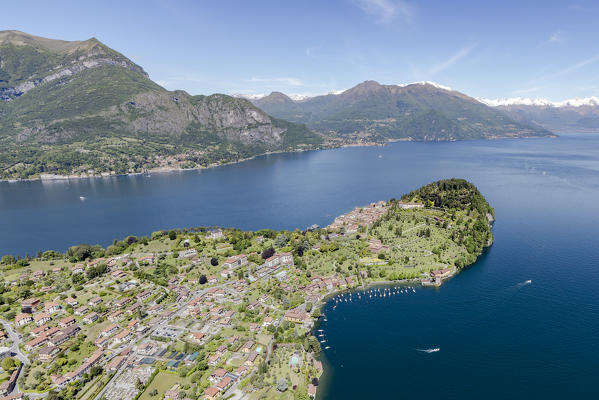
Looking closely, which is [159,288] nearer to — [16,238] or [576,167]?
[16,238]

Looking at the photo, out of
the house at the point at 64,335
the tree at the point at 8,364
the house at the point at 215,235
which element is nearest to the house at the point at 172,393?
the house at the point at 64,335

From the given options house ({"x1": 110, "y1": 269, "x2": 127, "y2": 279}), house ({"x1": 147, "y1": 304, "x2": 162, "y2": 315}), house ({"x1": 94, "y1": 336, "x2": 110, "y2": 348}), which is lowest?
A: house ({"x1": 94, "y1": 336, "x2": 110, "y2": 348})

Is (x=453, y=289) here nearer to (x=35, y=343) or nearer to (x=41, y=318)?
(x=35, y=343)

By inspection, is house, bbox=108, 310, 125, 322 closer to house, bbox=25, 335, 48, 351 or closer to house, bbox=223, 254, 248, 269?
house, bbox=25, 335, 48, 351

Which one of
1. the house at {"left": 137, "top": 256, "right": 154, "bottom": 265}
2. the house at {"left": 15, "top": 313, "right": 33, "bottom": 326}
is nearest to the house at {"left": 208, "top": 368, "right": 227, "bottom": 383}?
the house at {"left": 15, "top": 313, "right": 33, "bottom": 326}

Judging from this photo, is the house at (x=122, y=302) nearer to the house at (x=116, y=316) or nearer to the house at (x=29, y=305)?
the house at (x=116, y=316)

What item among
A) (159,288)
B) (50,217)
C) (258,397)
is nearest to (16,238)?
(50,217)
